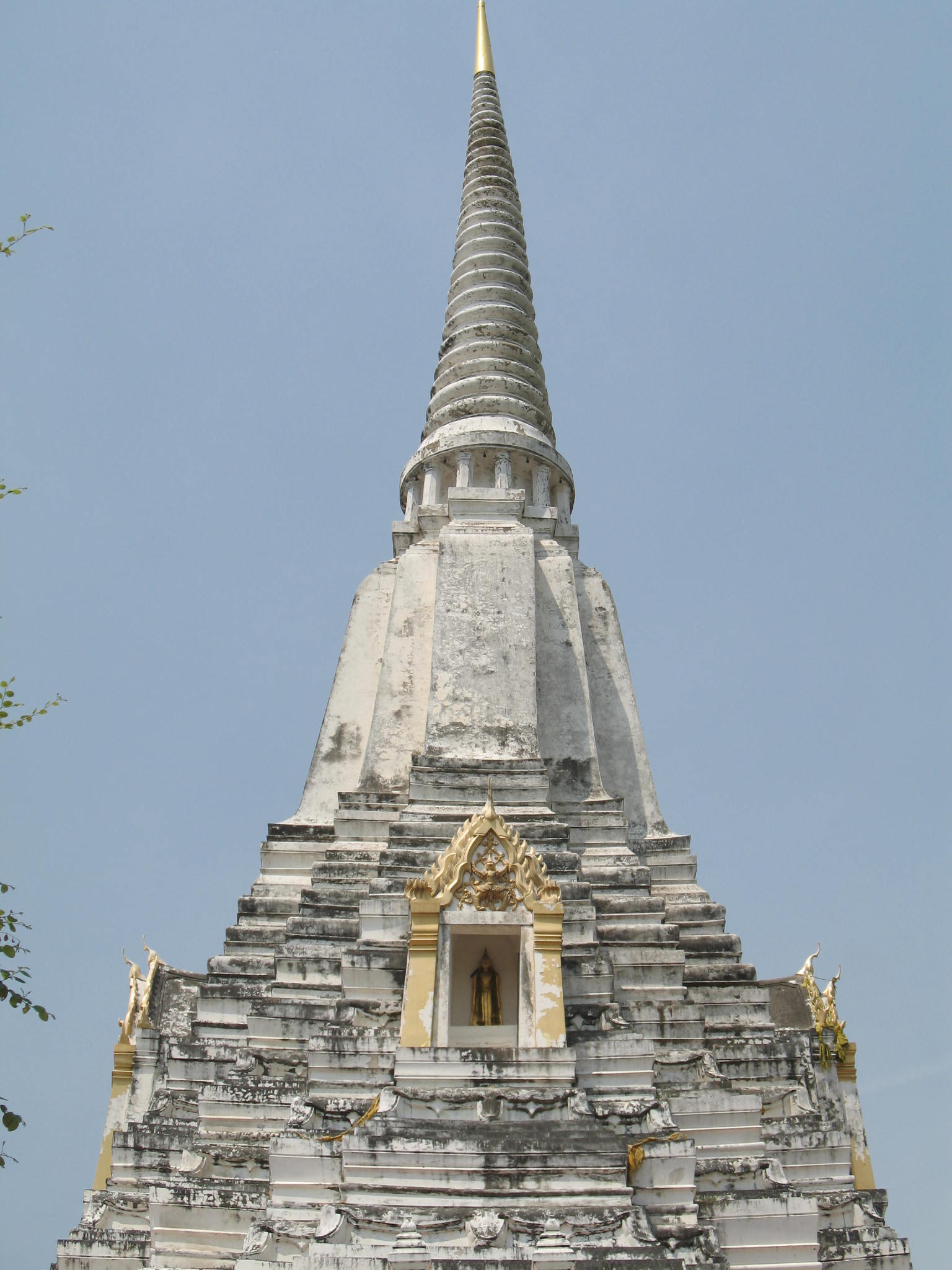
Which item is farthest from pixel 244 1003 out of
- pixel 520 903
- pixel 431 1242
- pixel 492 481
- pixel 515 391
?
pixel 515 391

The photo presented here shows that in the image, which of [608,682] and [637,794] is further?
[608,682]

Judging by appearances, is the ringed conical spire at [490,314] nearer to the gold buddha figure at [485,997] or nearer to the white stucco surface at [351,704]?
the white stucco surface at [351,704]

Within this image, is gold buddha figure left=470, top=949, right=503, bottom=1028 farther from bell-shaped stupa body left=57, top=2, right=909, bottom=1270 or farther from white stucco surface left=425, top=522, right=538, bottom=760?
white stucco surface left=425, top=522, right=538, bottom=760

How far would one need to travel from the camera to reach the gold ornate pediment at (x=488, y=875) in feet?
43.2

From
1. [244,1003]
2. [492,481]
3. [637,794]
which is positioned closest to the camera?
[244,1003]

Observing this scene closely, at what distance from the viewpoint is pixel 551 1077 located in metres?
11.9

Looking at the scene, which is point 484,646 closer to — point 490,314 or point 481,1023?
point 481,1023

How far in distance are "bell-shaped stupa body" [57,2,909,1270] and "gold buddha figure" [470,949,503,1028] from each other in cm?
2

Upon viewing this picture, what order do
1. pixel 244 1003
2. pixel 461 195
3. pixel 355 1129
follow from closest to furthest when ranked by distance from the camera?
1. pixel 355 1129
2. pixel 244 1003
3. pixel 461 195

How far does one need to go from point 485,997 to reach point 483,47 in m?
27.8

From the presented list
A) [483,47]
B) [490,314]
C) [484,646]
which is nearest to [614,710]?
[484,646]

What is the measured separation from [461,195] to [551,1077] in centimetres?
2225

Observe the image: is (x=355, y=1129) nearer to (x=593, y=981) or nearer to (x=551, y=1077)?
(x=551, y=1077)

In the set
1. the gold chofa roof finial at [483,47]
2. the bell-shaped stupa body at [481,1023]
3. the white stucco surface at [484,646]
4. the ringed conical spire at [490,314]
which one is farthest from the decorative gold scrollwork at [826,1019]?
the gold chofa roof finial at [483,47]
